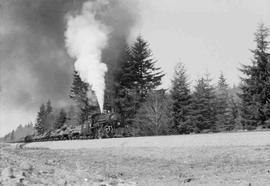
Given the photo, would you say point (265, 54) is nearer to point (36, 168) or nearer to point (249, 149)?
point (249, 149)

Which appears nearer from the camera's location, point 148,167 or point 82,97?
point 148,167

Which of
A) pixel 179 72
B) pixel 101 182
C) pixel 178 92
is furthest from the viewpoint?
pixel 179 72

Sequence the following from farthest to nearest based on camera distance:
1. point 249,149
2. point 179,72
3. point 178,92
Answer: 1. point 179,72
2. point 178,92
3. point 249,149

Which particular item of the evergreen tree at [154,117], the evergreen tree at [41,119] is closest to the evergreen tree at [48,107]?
the evergreen tree at [41,119]

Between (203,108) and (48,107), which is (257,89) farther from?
(48,107)

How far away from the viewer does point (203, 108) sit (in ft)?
131

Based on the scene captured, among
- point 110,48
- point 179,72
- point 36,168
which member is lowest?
point 36,168

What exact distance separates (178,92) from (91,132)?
50.5 ft

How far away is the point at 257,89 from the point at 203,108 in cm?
861

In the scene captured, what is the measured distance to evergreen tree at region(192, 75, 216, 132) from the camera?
37.4m

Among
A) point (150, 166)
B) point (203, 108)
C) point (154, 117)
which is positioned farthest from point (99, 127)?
point (203, 108)

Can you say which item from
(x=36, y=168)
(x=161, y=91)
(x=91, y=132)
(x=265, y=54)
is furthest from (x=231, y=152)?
(x=161, y=91)

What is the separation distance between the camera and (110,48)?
41.8 m

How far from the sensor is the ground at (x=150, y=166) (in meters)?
9.43
